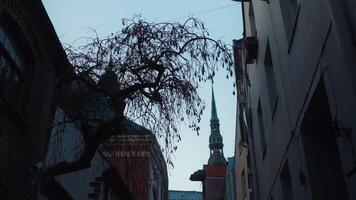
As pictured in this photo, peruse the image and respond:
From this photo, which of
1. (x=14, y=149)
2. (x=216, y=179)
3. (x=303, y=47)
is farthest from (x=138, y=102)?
(x=216, y=179)

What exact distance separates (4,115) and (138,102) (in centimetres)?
335

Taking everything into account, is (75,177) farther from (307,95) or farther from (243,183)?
(243,183)

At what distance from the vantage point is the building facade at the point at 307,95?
5.34 metres

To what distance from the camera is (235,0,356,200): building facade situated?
17.5ft

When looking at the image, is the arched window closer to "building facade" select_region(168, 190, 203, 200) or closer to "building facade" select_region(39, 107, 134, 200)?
"building facade" select_region(39, 107, 134, 200)

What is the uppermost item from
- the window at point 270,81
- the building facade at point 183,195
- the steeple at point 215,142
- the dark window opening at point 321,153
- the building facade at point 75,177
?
the steeple at point 215,142

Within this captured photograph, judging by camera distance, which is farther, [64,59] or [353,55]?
[64,59]

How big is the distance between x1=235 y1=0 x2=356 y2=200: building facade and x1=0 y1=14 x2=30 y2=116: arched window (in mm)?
5299

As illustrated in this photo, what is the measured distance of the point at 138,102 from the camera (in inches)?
428

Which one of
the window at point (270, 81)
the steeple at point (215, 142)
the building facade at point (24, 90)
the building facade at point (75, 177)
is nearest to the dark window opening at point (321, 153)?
the window at point (270, 81)

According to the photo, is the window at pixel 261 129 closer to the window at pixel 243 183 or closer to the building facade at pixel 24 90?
the building facade at pixel 24 90

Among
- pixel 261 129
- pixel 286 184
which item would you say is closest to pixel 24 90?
pixel 286 184

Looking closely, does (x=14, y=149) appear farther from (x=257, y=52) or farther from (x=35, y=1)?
(x=257, y=52)

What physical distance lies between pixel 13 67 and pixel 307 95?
5.80 meters
